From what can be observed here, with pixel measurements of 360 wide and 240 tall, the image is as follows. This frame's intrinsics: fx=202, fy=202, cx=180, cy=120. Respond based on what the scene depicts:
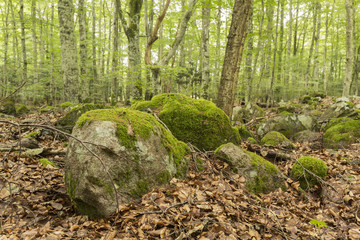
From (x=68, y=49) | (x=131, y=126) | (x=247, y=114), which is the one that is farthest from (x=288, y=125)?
(x=68, y=49)

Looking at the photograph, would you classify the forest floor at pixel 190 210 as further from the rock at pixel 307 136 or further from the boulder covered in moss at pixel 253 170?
the rock at pixel 307 136

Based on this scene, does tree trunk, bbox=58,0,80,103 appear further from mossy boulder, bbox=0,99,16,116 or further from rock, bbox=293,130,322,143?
rock, bbox=293,130,322,143

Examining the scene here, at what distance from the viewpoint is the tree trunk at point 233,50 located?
5.43m

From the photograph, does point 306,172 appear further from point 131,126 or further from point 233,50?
point 131,126

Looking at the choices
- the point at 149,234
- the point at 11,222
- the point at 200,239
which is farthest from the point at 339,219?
the point at 11,222

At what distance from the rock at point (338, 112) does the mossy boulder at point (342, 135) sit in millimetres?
1449

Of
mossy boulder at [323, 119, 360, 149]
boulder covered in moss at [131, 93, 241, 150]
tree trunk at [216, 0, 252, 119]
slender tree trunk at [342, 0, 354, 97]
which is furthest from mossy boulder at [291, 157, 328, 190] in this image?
slender tree trunk at [342, 0, 354, 97]

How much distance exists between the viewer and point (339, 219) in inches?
134

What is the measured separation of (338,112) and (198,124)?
7.16 m

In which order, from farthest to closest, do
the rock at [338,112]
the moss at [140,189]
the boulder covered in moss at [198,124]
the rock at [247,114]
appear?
the rock at [247,114], the rock at [338,112], the boulder covered in moss at [198,124], the moss at [140,189]

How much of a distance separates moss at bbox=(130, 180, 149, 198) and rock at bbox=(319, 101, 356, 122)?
28.8 ft

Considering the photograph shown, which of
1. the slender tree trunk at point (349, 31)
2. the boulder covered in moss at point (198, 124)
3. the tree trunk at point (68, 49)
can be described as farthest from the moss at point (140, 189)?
the slender tree trunk at point (349, 31)

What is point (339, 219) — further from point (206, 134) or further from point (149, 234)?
point (149, 234)

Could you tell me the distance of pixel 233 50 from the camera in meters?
5.60
